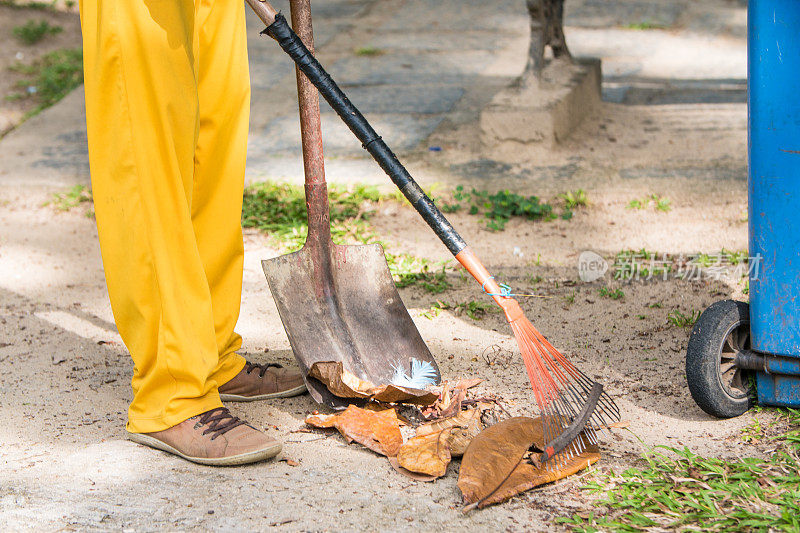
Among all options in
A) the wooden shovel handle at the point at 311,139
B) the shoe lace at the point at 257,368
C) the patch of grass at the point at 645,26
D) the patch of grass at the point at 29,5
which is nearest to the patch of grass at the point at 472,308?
the wooden shovel handle at the point at 311,139

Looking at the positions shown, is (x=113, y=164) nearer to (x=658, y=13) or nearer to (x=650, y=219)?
(x=650, y=219)

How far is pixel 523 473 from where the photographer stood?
6.35 ft

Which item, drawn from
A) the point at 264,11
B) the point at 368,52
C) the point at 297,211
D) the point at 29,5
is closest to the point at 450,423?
the point at 264,11

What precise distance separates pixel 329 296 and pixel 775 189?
1175 mm

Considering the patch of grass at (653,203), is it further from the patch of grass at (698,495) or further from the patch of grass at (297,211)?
the patch of grass at (698,495)

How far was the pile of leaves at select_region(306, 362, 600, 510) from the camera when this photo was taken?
6.30 feet

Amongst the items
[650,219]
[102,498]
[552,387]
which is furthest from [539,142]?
[102,498]

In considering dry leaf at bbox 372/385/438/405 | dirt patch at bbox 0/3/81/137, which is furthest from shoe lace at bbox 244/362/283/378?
dirt patch at bbox 0/3/81/137

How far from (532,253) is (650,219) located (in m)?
0.58

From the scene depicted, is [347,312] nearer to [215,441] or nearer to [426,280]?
[215,441]

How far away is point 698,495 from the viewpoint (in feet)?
6.03

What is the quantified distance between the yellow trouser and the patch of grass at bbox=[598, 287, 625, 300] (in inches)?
55.5

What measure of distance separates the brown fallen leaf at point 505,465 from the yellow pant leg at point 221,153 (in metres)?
0.75

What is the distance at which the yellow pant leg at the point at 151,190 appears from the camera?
6.29ft
